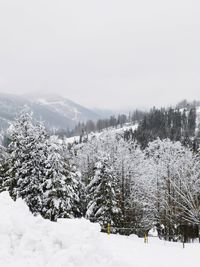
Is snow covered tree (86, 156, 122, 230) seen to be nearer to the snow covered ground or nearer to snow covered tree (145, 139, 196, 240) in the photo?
snow covered tree (145, 139, 196, 240)

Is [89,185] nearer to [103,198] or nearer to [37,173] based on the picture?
[103,198]

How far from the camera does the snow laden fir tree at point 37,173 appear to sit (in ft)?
86.5

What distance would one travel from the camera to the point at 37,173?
89.8 ft

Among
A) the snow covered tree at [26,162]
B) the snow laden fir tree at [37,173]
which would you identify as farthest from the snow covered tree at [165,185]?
the snow covered tree at [26,162]

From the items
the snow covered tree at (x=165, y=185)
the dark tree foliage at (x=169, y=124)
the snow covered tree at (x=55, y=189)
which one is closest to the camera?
the snow covered tree at (x=55, y=189)

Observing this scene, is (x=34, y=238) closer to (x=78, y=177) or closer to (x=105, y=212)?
(x=105, y=212)

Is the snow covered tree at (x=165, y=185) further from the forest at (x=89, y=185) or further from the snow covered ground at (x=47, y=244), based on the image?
the snow covered ground at (x=47, y=244)

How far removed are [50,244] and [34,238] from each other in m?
0.49

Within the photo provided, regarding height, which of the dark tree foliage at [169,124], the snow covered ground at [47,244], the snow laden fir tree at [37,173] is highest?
the dark tree foliage at [169,124]

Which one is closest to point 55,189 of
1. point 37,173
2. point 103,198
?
point 37,173

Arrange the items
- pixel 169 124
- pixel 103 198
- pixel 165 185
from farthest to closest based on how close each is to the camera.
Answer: pixel 169 124 < pixel 165 185 < pixel 103 198

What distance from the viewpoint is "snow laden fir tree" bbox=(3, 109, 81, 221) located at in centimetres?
2636

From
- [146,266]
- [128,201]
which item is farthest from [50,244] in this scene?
[128,201]

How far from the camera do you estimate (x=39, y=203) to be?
2597 centimetres
